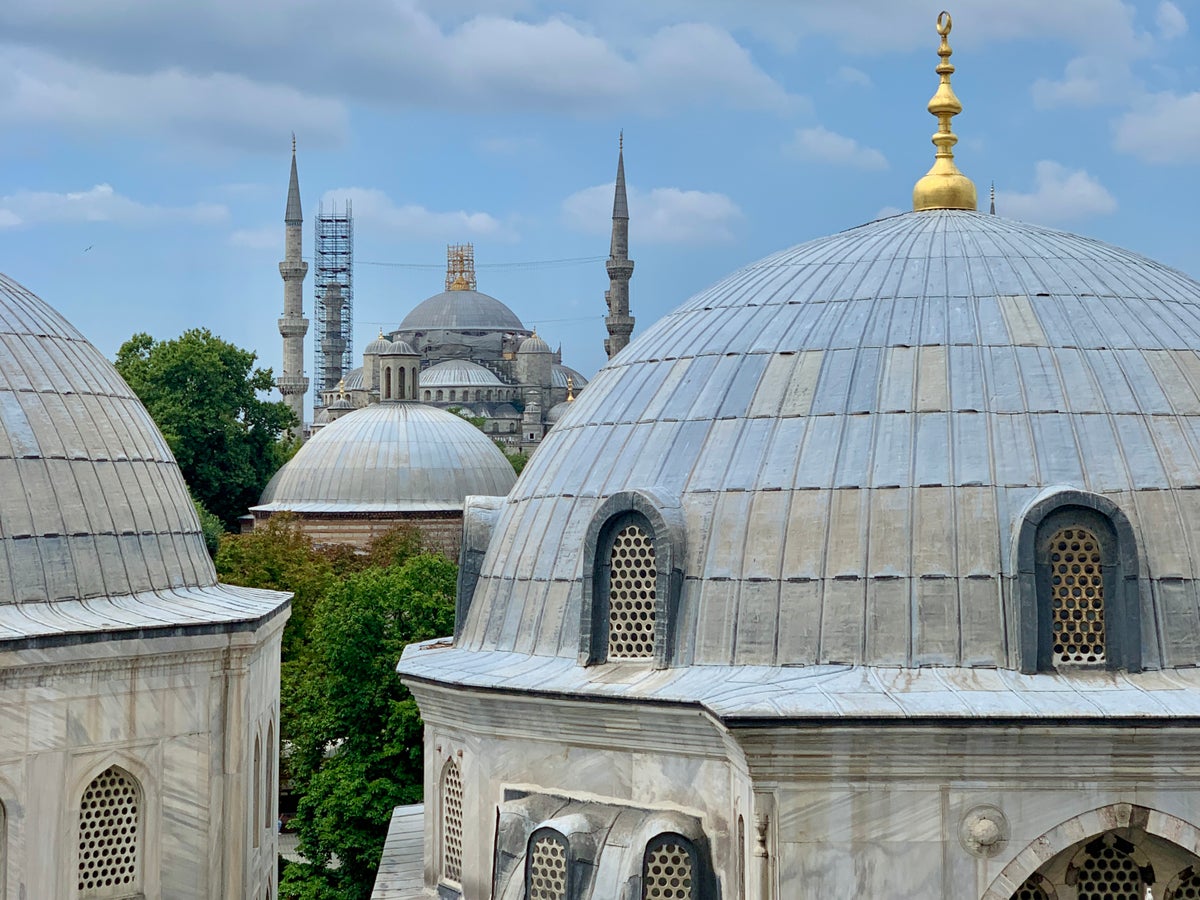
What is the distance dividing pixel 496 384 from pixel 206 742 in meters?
83.7

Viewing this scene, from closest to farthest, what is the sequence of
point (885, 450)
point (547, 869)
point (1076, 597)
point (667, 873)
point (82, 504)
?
point (1076, 597)
point (667, 873)
point (885, 450)
point (547, 869)
point (82, 504)

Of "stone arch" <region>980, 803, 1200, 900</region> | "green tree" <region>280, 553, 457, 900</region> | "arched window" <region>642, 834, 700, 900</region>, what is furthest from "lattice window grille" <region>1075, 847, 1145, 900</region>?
"green tree" <region>280, 553, 457, 900</region>

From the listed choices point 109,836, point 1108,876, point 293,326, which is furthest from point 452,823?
point 293,326

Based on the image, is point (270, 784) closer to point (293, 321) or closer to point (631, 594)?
point (631, 594)

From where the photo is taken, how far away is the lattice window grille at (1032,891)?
11.8 m

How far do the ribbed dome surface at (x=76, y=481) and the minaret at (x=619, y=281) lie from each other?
64.4m

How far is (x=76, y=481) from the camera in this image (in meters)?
17.2

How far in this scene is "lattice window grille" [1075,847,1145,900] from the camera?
1183 cm

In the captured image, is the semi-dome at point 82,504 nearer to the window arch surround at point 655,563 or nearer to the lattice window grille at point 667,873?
the window arch surround at point 655,563

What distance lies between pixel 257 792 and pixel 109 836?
2.71m

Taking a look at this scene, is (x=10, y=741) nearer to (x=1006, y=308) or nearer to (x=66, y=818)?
(x=66, y=818)

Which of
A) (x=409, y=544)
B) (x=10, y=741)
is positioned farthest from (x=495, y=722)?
(x=409, y=544)

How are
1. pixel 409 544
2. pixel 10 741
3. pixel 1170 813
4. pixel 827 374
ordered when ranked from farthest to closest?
pixel 409 544 < pixel 10 741 < pixel 827 374 < pixel 1170 813

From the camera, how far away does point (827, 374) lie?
13836mm
